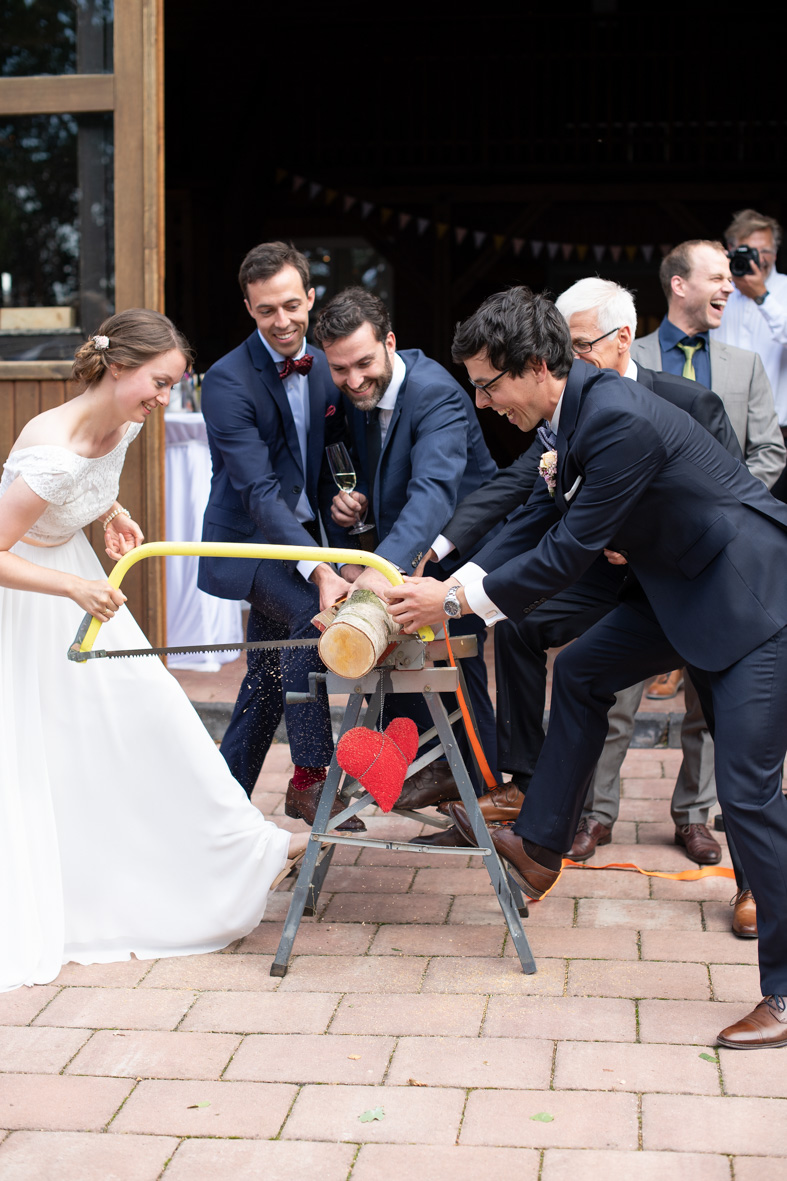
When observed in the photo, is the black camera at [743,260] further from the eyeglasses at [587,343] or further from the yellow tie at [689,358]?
the eyeglasses at [587,343]

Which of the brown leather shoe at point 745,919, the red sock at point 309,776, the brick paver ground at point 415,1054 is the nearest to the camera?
the brick paver ground at point 415,1054

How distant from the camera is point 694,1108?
8.26ft

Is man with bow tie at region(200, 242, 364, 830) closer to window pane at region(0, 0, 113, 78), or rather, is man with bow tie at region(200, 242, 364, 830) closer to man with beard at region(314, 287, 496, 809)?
man with beard at region(314, 287, 496, 809)

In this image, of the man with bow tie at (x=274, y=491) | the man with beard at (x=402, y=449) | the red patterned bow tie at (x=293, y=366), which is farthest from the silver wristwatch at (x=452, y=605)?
the red patterned bow tie at (x=293, y=366)

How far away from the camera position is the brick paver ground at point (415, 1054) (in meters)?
2.37

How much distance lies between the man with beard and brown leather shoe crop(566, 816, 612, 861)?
0.39m

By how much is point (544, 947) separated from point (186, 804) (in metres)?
1.11

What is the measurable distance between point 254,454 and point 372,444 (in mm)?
402

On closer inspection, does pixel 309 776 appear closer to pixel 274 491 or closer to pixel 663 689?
pixel 274 491

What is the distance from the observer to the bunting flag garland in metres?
11.6

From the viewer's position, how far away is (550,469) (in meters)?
3.45

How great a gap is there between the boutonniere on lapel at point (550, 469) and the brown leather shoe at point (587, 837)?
4.07 ft

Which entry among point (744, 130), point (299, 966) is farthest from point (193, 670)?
point (744, 130)

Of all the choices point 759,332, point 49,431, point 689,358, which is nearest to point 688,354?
point 689,358
